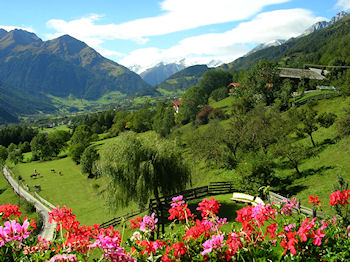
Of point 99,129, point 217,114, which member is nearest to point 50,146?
point 99,129

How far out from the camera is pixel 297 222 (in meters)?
4.59

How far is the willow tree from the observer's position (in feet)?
66.4

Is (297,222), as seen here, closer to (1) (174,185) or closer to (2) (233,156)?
(1) (174,185)

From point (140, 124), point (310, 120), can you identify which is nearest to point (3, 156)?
point (140, 124)

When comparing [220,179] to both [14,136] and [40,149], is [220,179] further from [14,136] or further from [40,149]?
[14,136]

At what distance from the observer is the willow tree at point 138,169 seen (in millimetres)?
20250

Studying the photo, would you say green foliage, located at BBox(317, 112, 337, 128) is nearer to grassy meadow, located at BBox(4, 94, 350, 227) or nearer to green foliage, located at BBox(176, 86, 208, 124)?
grassy meadow, located at BBox(4, 94, 350, 227)

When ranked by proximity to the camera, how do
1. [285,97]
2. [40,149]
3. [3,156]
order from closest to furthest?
1. [285,97]
2. [40,149]
3. [3,156]

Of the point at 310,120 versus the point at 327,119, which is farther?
the point at 327,119

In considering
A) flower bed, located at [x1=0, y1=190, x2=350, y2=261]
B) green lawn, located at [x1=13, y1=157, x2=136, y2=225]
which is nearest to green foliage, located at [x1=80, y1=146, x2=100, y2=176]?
green lawn, located at [x1=13, y1=157, x2=136, y2=225]

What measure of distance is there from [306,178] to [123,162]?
17.3 meters

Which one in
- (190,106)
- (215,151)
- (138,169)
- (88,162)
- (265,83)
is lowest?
(88,162)

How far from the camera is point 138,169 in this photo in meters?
20.3

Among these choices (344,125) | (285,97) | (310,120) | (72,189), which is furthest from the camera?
(72,189)
